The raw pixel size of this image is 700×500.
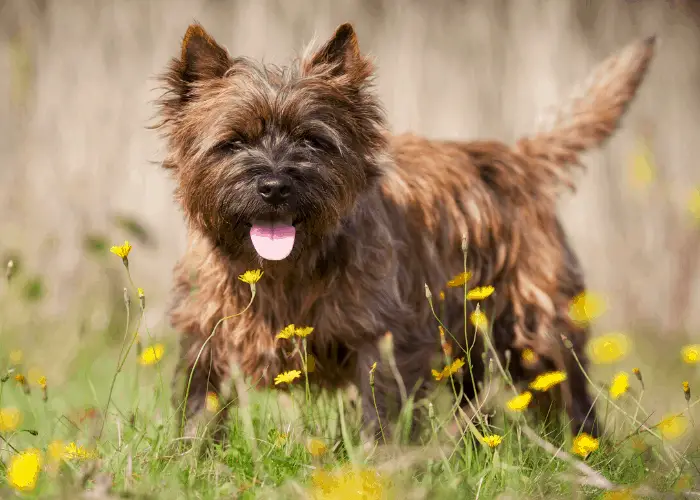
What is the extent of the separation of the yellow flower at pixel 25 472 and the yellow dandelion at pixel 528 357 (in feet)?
7.47

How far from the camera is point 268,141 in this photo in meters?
3.40

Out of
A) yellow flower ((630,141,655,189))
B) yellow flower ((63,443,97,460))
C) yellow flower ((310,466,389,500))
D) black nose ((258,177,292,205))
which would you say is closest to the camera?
yellow flower ((310,466,389,500))

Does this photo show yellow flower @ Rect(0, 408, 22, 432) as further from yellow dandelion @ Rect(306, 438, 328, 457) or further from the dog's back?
the dog's back

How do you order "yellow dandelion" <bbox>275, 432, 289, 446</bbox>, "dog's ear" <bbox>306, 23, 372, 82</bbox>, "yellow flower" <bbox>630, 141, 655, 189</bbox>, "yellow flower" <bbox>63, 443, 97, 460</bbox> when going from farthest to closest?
"yellow flower" <bbox>630, 141, 655, 189</bbox> → "dog's ear" <bbox>306, 23, 372, 82</bbox> → "yellow dandelion" <bbox>275, 432, 289, 446</bbox> → "yellow flower" <bbox>63, 443, 97, 460</bbox>

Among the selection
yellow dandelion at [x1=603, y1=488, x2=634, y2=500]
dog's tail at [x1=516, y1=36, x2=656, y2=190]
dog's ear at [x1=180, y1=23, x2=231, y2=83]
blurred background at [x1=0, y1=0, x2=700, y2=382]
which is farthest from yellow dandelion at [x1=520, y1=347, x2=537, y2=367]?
blurred background at [x1=0, y1=0, x2=700, y2=382]

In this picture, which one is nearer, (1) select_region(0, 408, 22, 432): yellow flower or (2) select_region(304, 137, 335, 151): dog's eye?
(1) select_region(0, 408, 22, 432): yellow flower

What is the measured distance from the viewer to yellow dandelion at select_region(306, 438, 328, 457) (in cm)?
279

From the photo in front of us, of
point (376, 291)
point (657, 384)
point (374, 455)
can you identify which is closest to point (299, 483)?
point (374, 455)

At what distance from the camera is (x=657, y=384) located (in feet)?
17.7

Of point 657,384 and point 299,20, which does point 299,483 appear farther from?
point 299,20

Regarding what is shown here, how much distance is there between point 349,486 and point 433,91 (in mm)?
4642

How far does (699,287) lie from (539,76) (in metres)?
1.91

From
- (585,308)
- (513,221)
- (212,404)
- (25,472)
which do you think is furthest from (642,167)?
(25,472)

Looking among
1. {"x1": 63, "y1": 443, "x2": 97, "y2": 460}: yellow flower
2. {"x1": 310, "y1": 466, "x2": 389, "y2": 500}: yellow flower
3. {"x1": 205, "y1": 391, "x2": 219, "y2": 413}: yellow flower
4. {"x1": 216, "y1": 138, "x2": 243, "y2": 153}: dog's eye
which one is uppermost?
{"x1": 216, "y1": 138, "x2": 243, "y2": 153}: dog's eye
